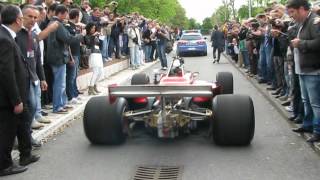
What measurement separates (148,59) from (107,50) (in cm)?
661

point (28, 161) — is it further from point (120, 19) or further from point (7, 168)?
point (120, 19)

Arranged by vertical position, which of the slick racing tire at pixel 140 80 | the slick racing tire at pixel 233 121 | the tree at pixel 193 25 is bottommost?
the tree at pixel 193 25

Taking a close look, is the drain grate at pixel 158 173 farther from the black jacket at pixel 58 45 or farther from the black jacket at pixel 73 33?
the black jacket at pixel 73 33

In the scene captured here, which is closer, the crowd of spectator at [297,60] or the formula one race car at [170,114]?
the formula one race car at [170,114]

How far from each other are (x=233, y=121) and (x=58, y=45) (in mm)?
4637

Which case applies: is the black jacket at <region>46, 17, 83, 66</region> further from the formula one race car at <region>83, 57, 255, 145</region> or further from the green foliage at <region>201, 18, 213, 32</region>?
the green foliage at <region>201, 18, 213, 32</region>

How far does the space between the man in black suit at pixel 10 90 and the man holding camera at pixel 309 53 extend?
3.66 meters

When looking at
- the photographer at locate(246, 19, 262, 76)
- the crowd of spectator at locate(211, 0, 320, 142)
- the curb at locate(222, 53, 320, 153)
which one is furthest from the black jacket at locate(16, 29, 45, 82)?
the photographer at locate(246, 19, 262, 76)

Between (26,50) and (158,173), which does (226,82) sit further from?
(158,173)

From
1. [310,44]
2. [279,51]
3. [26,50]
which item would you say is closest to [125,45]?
[279,51]

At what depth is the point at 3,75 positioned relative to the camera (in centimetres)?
634

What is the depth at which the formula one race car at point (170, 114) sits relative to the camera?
7445 mm

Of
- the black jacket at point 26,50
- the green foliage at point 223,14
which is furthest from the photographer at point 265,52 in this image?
the green foliage at point 223,14

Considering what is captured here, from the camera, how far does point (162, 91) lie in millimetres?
7516
